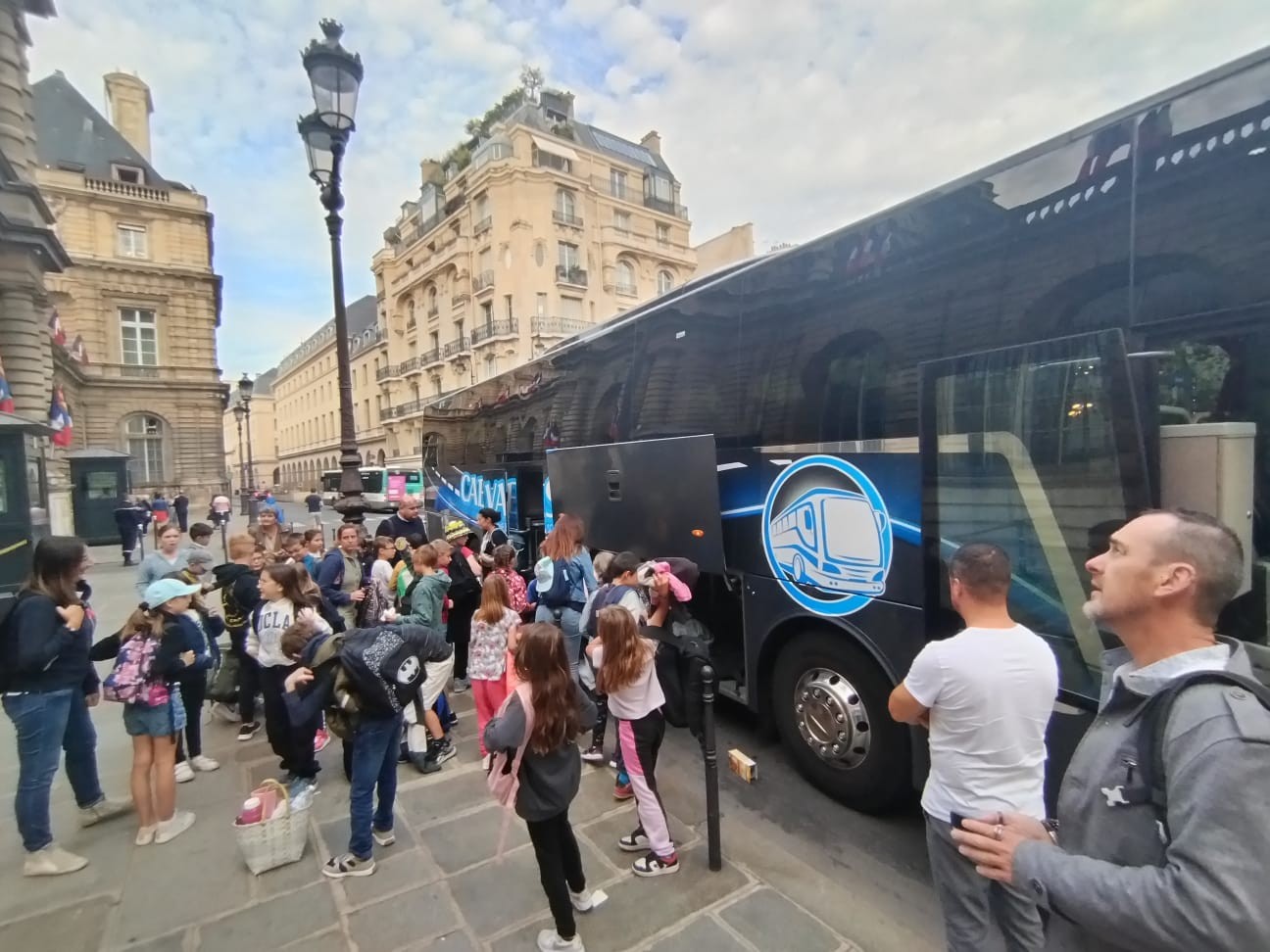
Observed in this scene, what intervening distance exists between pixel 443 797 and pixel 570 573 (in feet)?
6.40

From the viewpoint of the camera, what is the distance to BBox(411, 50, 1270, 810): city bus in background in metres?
2.49

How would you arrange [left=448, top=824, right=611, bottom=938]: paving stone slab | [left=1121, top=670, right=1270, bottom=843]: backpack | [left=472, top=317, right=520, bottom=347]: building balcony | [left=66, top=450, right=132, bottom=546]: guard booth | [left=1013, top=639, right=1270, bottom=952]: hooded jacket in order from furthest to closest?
1. [left=472, top=317, right=520, bottom=347]: building balcony
2. [left=66, top=450, right=132, bottom=546]: guard booth
3. [left=448, top=824, right=611, bottom=938]: paving stone slab
4. [left=1121, top=670, right=1270, bottom=843]: backpack
5. [left=1013, top=639, right=1270, bottom=952]: hooded jacket

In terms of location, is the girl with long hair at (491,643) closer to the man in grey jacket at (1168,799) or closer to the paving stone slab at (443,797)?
the paving stone slab at (443,797)

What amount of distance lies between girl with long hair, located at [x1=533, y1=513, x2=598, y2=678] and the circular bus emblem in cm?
171

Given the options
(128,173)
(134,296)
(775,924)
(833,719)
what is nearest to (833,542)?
(833,719)

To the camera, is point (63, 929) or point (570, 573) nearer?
point (63, 929)

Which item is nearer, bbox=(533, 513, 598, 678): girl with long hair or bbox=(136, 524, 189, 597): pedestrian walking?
bbox=(136, 524, 189, 597): pedestrian walking

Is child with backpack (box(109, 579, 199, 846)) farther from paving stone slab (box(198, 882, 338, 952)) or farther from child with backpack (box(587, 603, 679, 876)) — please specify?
child with backpack (box(587, 603, 679, 876))

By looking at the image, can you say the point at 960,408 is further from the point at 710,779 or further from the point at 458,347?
the point at 458,347

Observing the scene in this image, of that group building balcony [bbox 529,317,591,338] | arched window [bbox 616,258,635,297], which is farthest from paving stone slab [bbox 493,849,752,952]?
arched window [bbox 616,258,635,297]

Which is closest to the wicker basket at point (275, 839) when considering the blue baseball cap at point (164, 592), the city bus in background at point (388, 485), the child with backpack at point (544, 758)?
the blue baseball cap at point (164, 592)

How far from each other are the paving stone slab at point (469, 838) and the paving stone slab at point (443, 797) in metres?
0.14

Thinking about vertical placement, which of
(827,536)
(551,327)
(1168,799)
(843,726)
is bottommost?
(843,726)

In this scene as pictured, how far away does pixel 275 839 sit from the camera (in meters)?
3.43
